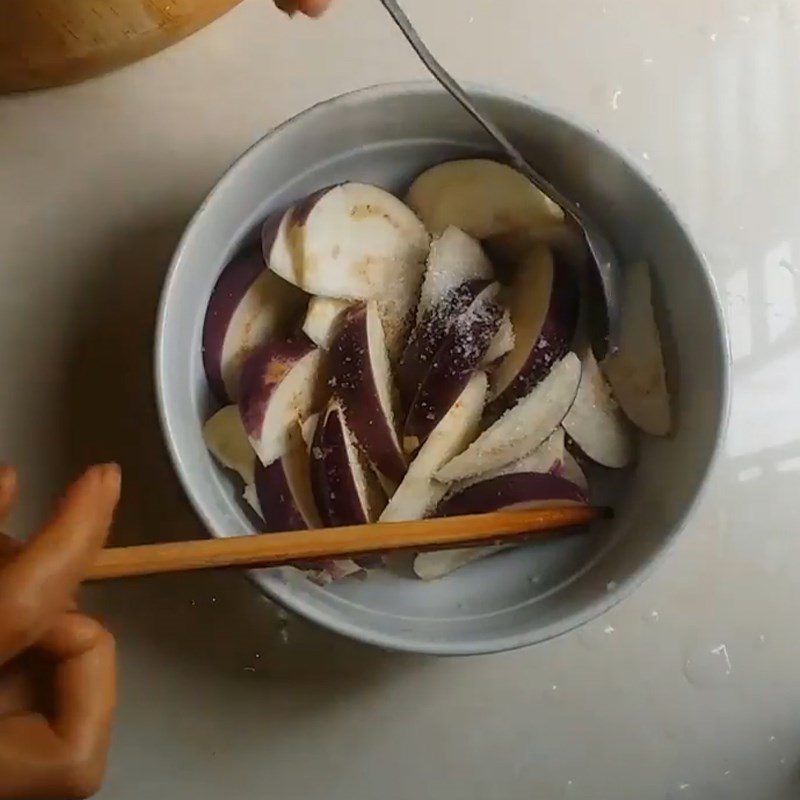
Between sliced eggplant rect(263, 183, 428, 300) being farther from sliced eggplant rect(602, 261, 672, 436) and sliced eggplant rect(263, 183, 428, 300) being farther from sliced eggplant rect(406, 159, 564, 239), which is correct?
sliced eggplant rect(602, 261, 672, 436)

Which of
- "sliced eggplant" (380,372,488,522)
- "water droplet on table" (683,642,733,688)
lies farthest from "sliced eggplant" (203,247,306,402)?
"water droplet on table" (683,642,733,688)

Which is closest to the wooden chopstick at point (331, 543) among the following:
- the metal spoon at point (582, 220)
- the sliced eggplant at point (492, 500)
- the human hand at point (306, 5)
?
the sliced eggplant at point (492, 500)

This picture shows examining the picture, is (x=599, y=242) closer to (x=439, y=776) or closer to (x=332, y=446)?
(x=332, y=446)

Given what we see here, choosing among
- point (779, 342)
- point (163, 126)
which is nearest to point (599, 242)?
point (779, 342)

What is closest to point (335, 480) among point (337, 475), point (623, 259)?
point (337, 475)

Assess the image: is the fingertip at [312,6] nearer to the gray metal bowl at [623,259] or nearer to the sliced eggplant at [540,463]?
the gray metal bowl at [623,259]

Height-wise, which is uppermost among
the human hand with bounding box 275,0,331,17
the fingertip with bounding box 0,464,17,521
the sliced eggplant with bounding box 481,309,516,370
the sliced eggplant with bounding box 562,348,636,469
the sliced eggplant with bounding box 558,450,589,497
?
the human hand with bounding box 275,0,331,17

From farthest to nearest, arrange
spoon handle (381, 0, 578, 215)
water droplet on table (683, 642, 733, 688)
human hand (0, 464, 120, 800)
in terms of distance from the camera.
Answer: water droplet on table (683, 642, 733, 688)
spoon handle (381, 0, 578, 215)
human hand (0, 464, 120, 800)

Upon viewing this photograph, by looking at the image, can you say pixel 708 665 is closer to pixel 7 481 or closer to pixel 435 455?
pixel 435 455

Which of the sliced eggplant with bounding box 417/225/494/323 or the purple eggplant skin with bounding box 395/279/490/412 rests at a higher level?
the sliced eggplant with bounding box 417/225/494/323
